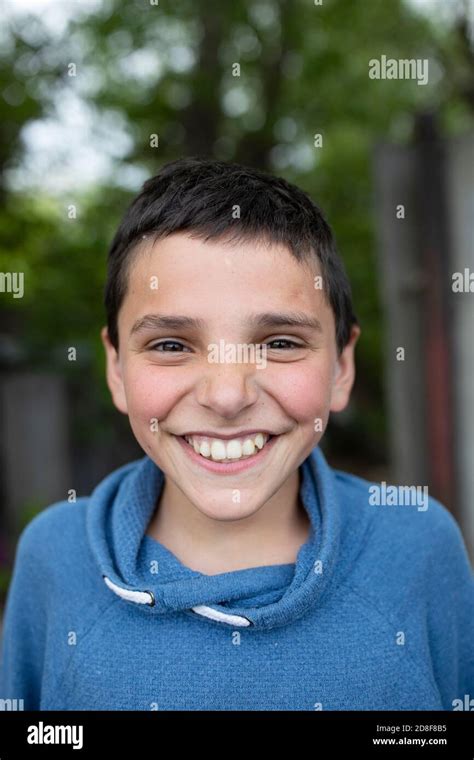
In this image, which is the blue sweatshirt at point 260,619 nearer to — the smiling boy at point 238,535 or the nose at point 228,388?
the smiling boy at point 238,535

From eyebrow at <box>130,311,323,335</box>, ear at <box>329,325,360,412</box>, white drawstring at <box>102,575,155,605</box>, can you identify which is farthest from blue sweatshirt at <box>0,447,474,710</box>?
eyebrow at <box>130,311,323,335</box>

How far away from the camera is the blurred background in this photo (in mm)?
3490

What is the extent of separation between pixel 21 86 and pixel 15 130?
287 mm

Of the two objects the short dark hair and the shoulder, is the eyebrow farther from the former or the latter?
the shoulder

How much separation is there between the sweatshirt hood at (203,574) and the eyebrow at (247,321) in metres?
0.34


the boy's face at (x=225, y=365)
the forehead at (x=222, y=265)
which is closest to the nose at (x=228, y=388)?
the boy's face at (x=225, y=365)

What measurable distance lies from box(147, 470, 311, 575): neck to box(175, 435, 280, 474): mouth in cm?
15

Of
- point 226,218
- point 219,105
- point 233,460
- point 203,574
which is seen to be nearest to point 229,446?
point 233,460

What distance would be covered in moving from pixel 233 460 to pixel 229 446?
27 millimetres

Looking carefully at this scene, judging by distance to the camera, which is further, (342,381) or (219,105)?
(219,105)

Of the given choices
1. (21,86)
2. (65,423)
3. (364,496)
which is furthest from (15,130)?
(364,496)

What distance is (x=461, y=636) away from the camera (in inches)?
57.5

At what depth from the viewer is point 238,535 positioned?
1425 millimetres

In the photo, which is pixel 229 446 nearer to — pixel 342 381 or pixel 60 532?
pixel 342 381
